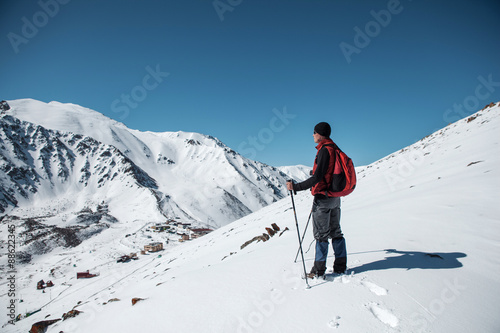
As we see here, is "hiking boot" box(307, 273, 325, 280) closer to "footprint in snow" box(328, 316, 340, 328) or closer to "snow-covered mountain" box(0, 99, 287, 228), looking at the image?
"footprint in snow" box(328, 316, 340, 328)

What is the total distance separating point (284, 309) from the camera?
3.11m

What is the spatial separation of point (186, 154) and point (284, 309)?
600ft

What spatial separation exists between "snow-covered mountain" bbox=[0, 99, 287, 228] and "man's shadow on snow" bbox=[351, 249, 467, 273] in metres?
70.4

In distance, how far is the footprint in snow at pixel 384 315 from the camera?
258cm

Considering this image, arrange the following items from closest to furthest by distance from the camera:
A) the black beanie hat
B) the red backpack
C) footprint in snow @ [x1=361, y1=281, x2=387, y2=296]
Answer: footprint in snow @ [x1=361, y1=281, x2=387, y2=296], the red backpack, the black beanie hat

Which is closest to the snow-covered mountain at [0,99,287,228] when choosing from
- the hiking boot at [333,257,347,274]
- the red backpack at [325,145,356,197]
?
the hiking boot at [333,257,347,274]

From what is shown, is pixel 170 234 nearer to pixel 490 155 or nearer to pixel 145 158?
pixel 490 155

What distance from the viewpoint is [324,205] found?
3.91m

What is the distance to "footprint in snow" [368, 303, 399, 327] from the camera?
2576 millimetres

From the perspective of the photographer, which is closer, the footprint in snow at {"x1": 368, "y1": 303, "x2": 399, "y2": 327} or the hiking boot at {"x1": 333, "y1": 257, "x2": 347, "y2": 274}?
the footprint in snow at {"x1": 368, "y1": 303, "x2": 399, "y2": 327}

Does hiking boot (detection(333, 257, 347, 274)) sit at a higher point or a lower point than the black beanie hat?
lower

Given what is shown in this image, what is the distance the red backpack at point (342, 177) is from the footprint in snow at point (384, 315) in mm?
1570

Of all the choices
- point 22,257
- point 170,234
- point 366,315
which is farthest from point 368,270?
point 22,257

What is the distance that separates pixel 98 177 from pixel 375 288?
435ft
